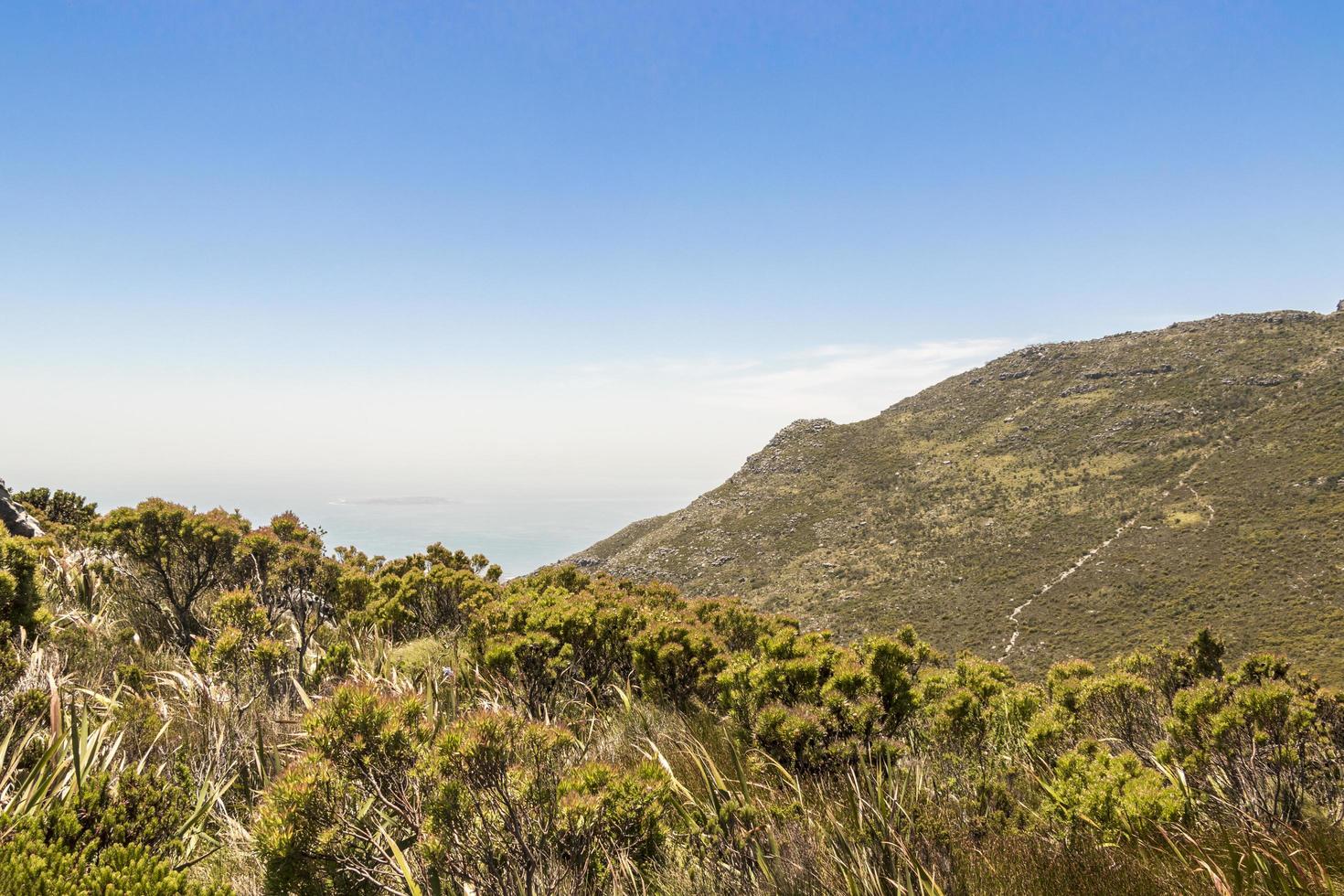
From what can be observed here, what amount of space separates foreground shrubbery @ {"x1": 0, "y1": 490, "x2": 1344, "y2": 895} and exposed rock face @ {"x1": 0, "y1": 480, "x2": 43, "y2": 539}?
2675 mm

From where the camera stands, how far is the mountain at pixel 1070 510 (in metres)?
45.2

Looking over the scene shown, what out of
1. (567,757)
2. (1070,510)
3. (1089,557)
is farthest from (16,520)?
(1070,510)

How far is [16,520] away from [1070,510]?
257ft

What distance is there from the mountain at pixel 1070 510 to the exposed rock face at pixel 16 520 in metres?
47.7

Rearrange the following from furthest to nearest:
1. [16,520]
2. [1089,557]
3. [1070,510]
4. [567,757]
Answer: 1. [1070,510]
2. [1089,557]
3. [16,520]
4. [567,757]

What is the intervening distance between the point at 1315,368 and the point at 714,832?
10319 centimetres

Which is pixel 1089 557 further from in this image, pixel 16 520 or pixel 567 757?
pixel 16 520

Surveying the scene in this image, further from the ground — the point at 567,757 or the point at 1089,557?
the point at 567,757

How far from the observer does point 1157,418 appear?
257 ft

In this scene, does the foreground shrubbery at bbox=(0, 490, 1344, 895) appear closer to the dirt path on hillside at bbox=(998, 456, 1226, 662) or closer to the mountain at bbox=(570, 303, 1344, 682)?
the mountain at bbox=(570, 303, 1344, 682)

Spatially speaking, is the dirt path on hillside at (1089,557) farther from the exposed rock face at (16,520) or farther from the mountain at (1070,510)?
the exposed rock face at (16,520)

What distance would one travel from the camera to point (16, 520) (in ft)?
34.8

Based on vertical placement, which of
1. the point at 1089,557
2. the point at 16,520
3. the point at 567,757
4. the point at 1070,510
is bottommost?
the point at 1089,557

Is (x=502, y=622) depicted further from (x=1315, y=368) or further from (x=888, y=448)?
(x=1315, y=368)
